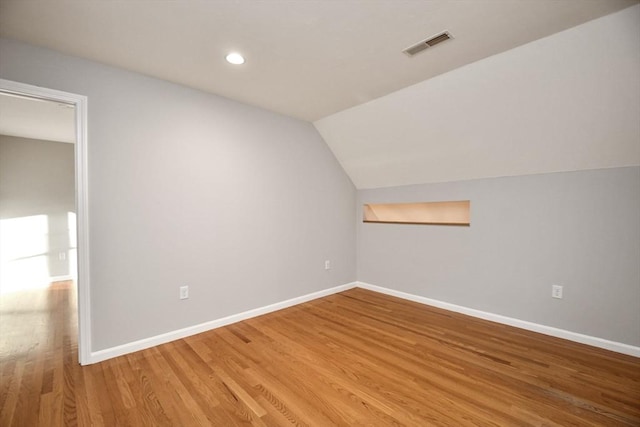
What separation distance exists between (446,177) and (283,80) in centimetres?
210

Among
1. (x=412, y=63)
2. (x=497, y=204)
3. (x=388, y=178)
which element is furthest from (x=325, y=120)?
(x=497, y=204)

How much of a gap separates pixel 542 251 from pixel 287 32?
2.92 m

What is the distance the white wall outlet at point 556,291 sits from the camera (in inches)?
102

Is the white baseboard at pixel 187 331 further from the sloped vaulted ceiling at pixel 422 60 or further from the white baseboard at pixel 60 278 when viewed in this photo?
the white baseboard at pixel 60 278

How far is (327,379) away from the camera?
1.99 meters

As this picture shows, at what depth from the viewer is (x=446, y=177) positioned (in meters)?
3.30

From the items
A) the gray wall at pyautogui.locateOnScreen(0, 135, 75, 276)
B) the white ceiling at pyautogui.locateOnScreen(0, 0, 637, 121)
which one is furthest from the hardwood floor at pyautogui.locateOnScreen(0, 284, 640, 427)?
the gray wall at pyautogui.locateOnScreen(0, 135, 75, 276)

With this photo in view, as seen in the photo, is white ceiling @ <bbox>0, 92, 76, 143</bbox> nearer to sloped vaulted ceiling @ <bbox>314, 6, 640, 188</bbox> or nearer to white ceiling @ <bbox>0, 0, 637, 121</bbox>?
white ceiling @ <bbox>0, 0, 637, 121</bbox>

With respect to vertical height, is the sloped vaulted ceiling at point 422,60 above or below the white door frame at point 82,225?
above

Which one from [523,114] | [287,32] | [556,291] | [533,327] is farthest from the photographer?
[533,327]

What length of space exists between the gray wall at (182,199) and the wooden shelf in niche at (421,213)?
1.06 meters

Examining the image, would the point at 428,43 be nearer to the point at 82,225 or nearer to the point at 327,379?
the point at 327,379

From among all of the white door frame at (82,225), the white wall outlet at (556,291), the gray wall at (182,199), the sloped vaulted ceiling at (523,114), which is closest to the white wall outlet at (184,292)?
the gray wall at (182,199)

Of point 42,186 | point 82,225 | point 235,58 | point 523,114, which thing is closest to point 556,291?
point 523,114
